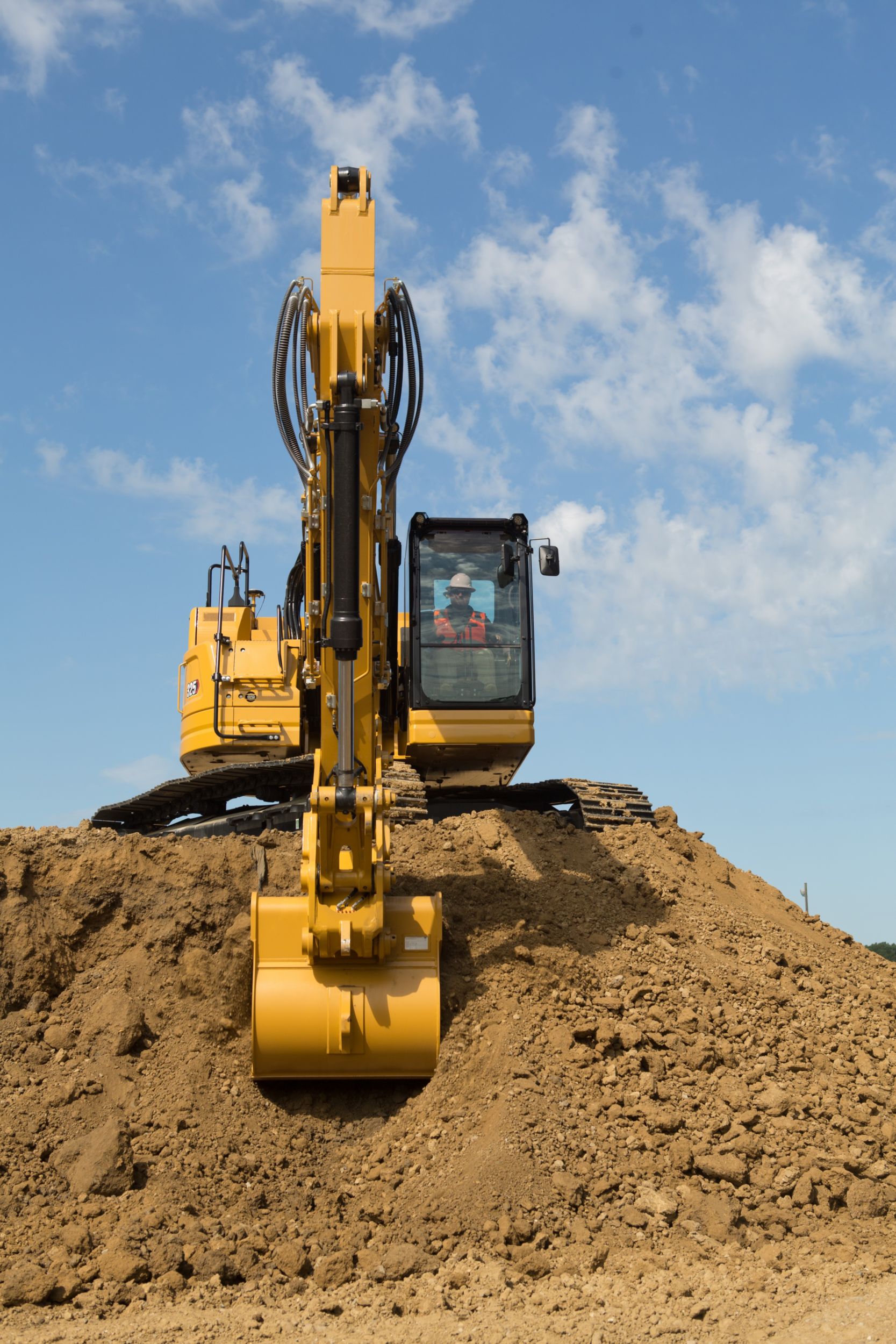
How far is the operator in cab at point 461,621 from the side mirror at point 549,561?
0.80 meters

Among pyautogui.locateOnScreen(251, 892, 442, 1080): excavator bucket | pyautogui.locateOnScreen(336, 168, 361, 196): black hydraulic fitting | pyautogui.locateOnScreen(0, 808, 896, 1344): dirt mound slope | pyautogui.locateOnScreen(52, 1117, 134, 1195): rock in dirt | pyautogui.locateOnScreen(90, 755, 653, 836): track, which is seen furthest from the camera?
pyautogui.locateOnScreen(90, 755, 653, 836): track

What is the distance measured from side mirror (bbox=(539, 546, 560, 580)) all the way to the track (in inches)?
81.1

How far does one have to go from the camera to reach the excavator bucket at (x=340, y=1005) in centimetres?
765

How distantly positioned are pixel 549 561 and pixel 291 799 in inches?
148

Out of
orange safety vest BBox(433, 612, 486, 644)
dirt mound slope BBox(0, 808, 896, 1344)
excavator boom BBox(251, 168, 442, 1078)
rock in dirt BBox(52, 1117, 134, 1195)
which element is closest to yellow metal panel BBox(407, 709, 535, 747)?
orange safety vest BBox(433, 612, 486, 644)

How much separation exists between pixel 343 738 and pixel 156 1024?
2.47 meters

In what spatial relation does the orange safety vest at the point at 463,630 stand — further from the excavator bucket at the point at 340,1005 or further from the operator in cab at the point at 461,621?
the excavator bucket at the point at 340,1005

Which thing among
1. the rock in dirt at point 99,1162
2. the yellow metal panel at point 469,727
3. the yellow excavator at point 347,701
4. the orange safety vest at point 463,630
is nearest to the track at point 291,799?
the yellow metal panel at point 469,727

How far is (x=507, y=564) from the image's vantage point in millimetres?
10367

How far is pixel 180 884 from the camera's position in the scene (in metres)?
9.19

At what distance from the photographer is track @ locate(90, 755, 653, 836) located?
1111 cm

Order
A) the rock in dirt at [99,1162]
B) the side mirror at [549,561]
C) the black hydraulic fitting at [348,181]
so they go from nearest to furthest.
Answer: the rock in dirt at [99,1162], the black hydraulic fitting at [348,181], the side mirror at [549,561]

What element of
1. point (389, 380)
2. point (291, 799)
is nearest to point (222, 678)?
point (291, 799)

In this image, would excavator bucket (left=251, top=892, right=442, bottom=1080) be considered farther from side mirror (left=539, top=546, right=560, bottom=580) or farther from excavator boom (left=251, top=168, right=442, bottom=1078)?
side mirror (left=539, top=546, right=560, bottom=580)
